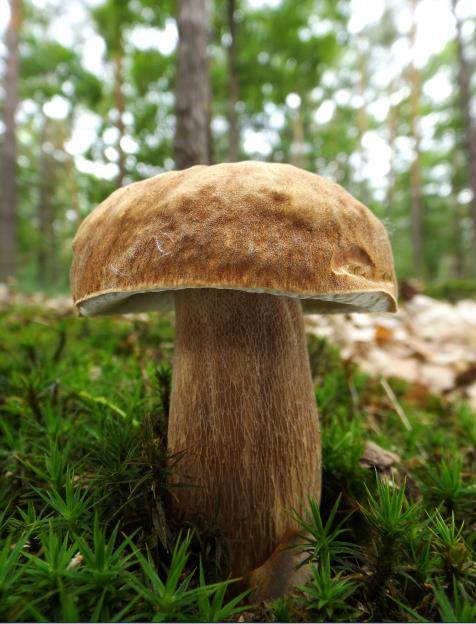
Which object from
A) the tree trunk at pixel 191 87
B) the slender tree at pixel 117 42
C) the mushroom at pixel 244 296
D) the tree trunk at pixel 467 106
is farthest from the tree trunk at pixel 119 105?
the mushroom at pixel 244 296

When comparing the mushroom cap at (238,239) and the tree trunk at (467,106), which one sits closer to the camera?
the mushroom cap at (238,239)

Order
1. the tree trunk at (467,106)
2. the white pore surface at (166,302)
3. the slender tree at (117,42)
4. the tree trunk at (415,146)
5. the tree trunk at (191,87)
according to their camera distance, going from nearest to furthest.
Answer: the white pore surface at (166,302), the tree trunk at (191,87), the slender tree at (117,42), the tree trunk at (467,106), the tree trunk at (415,146)

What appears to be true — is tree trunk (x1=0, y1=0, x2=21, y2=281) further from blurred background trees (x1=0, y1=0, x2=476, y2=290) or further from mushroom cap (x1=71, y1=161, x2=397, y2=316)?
mushroom cap (x1=71, y1=161, x2=397, y2=316)

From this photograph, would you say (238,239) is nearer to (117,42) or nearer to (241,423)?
(241,423)

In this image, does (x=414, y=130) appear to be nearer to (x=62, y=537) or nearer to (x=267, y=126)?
(x=267, y=126)

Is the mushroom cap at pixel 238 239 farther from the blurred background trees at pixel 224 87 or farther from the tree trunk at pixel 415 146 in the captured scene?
the tree trunk at pixel 415 146

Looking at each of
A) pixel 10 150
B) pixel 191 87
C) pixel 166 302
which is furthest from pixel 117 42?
pixel 166 302

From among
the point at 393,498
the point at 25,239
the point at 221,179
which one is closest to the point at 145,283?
the point at 221,179
